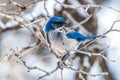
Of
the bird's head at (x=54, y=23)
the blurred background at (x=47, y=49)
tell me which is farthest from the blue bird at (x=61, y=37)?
the blurred background at (x=47, y=49)

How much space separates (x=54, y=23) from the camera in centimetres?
224

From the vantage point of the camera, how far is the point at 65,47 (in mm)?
2225

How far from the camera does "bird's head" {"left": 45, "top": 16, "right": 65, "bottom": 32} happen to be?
2205 mm

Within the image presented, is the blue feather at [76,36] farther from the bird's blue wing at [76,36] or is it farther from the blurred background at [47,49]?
the blurred background at [47,49]

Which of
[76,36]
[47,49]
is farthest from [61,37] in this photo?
[47,49]

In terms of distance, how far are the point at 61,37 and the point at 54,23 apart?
0.14 meters

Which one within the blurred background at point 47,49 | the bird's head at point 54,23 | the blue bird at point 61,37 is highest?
the bird's head at point 54,23

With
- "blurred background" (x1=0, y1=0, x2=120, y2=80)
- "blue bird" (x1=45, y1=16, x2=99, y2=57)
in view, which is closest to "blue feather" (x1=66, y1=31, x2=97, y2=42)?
"blue bird" (x1=45, y1=16, x2=99, y2=57)

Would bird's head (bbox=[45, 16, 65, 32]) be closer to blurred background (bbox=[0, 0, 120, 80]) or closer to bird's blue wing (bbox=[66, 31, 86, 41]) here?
bird's blue wing (bbox=[66, 31, 86, 41])

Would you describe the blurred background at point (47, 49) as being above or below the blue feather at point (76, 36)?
below

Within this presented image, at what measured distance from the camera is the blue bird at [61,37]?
2.24 metres

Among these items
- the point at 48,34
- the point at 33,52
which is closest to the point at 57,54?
the point at 48,34

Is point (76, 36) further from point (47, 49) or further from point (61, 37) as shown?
point (47, 49)

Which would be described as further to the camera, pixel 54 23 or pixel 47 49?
pixel 47 49
